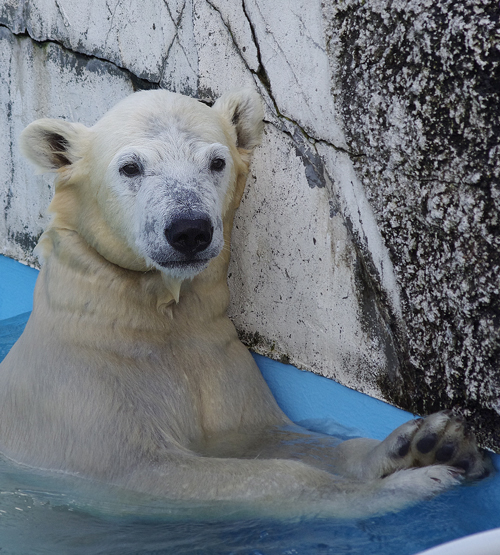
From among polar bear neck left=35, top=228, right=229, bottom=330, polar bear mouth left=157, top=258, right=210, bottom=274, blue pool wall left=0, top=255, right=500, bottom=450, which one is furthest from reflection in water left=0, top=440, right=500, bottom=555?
polar bear mouth left=157, top=258, right=210, bottom=274

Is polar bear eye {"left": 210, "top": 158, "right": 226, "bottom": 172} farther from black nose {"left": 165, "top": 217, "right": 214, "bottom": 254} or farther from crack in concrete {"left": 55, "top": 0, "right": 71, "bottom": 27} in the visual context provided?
crack in concrete {"left": 55, "top": 0, "right": 71, "bottom": 27}

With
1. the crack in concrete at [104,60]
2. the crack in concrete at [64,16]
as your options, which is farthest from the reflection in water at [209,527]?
the crack in concrete at [64,16]

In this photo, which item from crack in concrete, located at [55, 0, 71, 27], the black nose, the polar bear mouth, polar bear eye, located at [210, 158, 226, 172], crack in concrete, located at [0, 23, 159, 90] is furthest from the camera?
crack in concrete, located at [55, 0, 71, 27]

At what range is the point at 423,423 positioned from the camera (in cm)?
209

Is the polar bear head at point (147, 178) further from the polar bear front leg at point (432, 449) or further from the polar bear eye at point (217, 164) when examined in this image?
the polar bear front leg at point (432, 449)

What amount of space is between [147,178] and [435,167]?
0.90 meters

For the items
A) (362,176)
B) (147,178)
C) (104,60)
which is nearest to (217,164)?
(147,178)

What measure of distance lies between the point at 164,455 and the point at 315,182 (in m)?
1.15

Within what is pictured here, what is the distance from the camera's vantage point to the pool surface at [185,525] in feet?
6.53

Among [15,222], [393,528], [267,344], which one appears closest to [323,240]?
[267,344]

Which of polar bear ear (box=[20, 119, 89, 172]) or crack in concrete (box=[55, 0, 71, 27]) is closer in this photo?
polar bear ear (box=[20, 119, 89, 172])

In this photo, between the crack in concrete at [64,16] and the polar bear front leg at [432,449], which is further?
the crack in concrete at [64,16]

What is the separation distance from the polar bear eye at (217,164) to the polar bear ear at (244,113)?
296mm

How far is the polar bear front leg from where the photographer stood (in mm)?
2070
